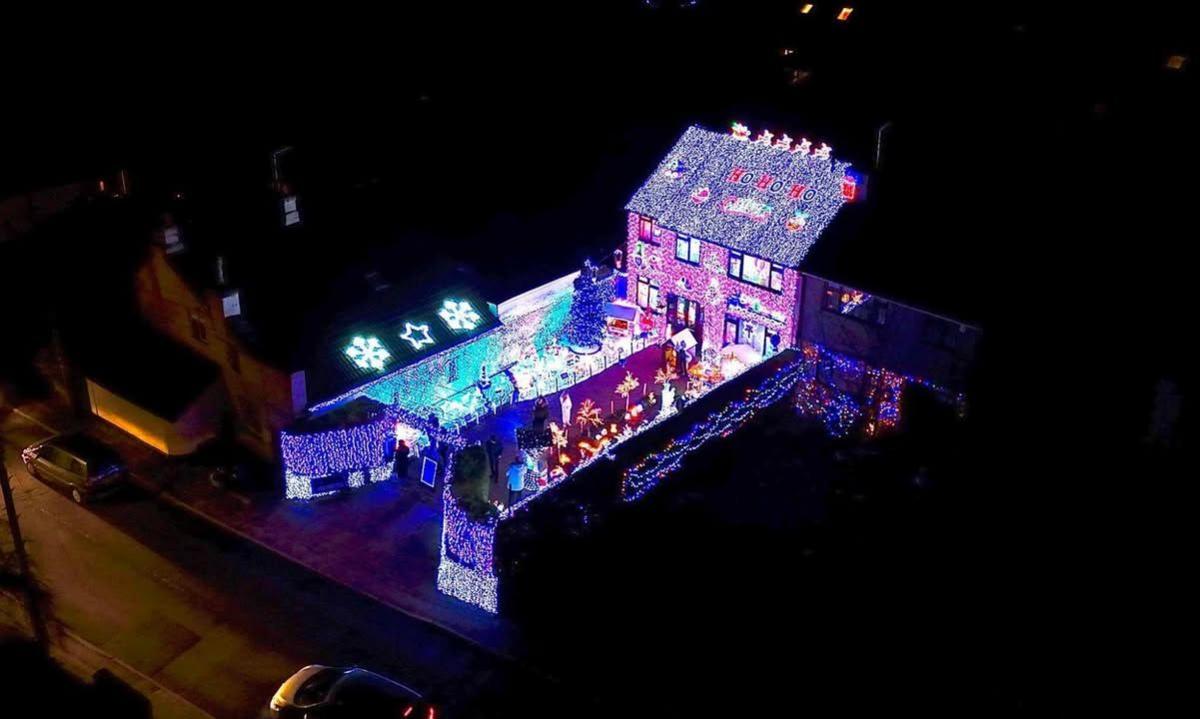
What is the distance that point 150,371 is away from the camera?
30.9 metres

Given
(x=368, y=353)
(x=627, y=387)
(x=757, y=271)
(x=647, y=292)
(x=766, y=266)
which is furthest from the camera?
(x=647, y=292)

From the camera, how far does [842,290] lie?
32.0 meters

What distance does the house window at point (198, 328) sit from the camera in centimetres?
3022

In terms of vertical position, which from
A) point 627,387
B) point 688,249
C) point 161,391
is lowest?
point 627,387

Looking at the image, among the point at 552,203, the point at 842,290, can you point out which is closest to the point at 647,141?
the point at 552,203

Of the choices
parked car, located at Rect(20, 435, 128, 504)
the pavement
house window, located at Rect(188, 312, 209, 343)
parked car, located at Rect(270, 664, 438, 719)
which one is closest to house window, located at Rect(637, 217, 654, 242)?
the pavement

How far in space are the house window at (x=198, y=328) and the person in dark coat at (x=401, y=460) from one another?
659 centimetres

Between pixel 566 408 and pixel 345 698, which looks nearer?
pixel 345 698

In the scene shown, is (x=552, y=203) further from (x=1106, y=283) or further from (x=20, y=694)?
(x=20, y=694)

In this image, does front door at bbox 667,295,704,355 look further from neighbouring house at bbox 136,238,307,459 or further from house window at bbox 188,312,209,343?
house window at bbox 188,312,209,343

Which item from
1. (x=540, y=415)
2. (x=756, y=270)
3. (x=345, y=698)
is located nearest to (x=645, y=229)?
(x=756, y=270)

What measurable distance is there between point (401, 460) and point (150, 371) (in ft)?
27.1

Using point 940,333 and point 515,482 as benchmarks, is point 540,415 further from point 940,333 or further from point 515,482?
point 940,333

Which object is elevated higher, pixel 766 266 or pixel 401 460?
pixel 766 266
